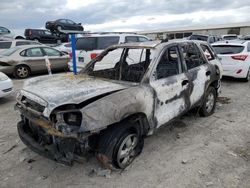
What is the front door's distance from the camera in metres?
3.64

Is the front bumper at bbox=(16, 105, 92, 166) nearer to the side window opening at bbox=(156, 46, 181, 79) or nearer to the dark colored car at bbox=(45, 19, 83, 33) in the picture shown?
the side window opening at bbox=(156, 46, 181, 79)

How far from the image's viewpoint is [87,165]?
3.53 m

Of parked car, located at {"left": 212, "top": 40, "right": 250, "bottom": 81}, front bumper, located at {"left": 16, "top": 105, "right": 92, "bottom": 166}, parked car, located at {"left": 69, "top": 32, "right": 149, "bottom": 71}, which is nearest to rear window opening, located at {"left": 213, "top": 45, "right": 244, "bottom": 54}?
parked car, located at {"left": 212, "top": 40, "right": 250, "bottom": 81}

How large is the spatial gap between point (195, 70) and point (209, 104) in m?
1.21

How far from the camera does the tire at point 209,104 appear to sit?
201 inches

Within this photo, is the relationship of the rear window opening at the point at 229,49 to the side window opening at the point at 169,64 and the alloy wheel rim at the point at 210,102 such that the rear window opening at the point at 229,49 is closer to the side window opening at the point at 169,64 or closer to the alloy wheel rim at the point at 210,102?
the alloy wheel rim at the point at 210,102

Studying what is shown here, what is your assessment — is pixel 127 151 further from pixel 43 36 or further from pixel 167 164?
pixel 43 36

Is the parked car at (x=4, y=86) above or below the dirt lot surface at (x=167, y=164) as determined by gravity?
above

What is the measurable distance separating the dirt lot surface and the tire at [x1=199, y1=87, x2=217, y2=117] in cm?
36

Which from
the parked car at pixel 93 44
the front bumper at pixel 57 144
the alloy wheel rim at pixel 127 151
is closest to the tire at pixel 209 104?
the alloy wheel rim at pixel 127 151

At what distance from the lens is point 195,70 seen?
4539 millimetres

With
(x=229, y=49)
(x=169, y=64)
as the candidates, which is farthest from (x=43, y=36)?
(x=169, y=64)

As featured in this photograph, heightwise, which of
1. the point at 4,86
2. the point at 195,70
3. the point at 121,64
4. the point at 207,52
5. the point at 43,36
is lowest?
the point at 4,86

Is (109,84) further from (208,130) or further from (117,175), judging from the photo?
(208,130)
